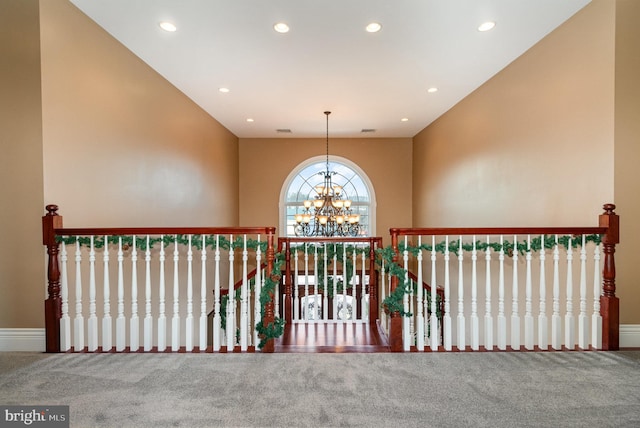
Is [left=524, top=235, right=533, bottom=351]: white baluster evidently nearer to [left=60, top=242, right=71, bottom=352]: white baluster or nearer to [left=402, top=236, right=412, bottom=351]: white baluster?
[left=402, top=236, right=412, bottom=351]: white baluster

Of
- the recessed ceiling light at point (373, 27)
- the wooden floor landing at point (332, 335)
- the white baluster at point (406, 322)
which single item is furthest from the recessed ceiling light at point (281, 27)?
the wooden floor landing at point (332, 335)

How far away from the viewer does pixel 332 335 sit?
3.72 meters

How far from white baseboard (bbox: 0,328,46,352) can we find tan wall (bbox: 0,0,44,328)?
6 centimetres

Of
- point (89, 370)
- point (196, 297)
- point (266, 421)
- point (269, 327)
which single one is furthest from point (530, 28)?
point (196, 297)

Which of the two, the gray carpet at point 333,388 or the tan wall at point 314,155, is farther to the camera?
the tan wall at point 314,155

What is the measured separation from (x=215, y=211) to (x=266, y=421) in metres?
4.99

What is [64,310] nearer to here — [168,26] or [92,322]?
[92,322]

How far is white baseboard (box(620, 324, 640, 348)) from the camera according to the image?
2703 millimetres

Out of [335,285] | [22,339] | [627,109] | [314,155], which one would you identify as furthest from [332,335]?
[314,155]

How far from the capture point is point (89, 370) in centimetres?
229

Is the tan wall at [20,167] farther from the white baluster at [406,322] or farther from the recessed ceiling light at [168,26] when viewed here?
the white baluster at [406,322]

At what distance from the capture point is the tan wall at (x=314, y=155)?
7.76m

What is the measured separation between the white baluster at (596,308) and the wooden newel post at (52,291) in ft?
14.6

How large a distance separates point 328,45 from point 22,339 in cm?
393
